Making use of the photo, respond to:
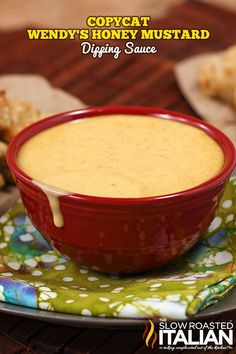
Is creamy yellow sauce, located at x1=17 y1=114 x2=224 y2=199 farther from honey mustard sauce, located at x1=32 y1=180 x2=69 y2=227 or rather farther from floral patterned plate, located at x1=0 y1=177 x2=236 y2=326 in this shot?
A: floral patterned plate, located at x1=0 y1=177 x2=236 y2=326

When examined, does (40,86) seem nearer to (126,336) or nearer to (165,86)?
(165,86)

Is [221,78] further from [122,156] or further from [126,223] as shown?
[126,223]

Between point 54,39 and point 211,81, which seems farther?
point 54,39

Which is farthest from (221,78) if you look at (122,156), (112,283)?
(112,283)

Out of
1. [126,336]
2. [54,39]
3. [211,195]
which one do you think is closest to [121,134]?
[211,195]

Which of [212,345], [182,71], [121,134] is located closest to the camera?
[212,345]
